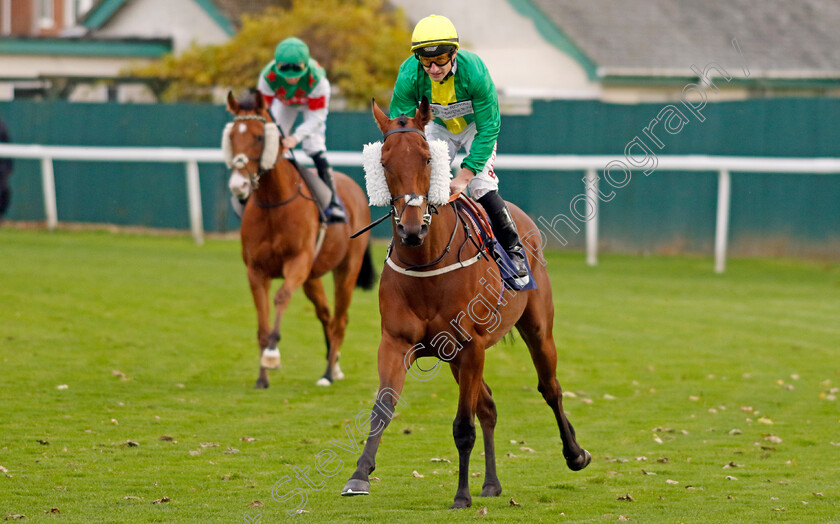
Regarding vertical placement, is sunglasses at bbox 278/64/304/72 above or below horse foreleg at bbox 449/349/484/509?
above

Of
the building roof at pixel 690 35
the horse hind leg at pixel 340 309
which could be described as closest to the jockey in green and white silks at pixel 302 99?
the horse hind leg at pixel 340 309

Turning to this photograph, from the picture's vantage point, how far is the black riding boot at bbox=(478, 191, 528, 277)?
6.82m

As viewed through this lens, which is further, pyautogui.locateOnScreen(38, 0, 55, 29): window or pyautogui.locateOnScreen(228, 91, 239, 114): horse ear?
pyautogui.locateOnScreen(38, 0, 55, 29): window

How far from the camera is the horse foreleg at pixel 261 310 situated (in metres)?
9.71

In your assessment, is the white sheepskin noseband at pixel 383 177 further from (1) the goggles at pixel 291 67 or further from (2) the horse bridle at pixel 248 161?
(1) the goggles at pixel 291 67

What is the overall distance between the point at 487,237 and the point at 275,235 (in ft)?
12.3

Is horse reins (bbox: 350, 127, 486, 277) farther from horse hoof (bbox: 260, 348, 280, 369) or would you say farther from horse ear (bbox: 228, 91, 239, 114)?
horse ear (bbox: 228, 91, 239, 114)

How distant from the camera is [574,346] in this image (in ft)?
38.0

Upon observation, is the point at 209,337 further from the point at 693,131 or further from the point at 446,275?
the point at 693,131

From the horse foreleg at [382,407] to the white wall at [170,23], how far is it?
20459 mm

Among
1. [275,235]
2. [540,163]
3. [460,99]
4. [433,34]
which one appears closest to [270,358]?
[275,235]

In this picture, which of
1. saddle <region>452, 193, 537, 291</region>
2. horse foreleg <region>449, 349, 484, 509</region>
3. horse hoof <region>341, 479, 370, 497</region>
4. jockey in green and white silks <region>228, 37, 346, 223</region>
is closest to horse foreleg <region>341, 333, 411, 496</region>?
horse hoof <region>341, 479, 370, 497</region>

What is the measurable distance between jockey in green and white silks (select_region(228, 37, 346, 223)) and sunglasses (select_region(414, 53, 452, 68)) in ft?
12.9

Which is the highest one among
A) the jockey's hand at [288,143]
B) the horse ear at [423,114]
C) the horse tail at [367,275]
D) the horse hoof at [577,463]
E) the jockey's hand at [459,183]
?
the horse ear at [423,114]
